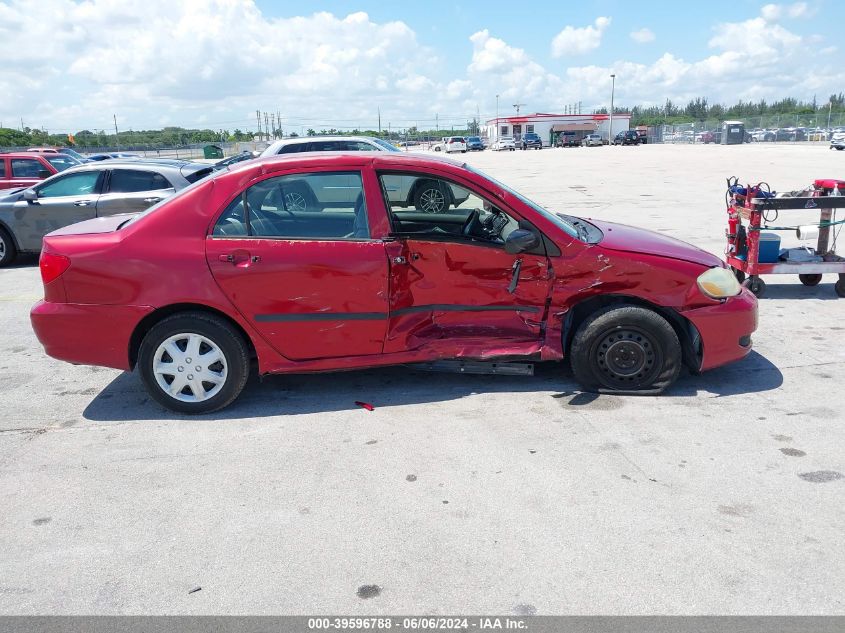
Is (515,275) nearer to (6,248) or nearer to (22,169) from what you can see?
(6,248)

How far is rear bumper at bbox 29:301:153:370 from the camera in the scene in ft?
14.9

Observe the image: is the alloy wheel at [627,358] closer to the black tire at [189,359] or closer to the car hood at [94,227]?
the black tire at [189,359]

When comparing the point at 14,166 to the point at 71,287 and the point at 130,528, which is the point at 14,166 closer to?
the point at 71,287

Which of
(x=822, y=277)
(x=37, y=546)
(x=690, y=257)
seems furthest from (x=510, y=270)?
(x=822, y=277)

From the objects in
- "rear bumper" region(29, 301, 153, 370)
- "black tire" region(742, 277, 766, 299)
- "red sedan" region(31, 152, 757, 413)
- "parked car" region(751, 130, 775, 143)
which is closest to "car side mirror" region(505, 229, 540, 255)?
"red sedan" region(31, 152, 757, 413)

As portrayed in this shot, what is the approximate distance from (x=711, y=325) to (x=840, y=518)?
167 centimetres

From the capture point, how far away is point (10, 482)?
3.88 m

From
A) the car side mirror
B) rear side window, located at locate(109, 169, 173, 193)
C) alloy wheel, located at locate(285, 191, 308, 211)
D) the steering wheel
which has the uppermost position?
rear side window, located at locate(109, 169, 173, 193)

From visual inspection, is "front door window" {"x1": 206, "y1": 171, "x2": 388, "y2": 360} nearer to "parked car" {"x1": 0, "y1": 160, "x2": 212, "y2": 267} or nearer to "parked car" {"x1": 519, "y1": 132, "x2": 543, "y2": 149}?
"parked car" {"x1": 0, "y1": 160, "x2": 212, "y2": 267}

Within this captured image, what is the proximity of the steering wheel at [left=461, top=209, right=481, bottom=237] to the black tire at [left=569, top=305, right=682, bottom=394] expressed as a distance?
1.01 meters

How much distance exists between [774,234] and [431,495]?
586cm

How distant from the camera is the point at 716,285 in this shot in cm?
469

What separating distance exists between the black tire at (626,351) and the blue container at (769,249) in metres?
3.52

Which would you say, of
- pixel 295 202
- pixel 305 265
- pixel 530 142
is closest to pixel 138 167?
pixel 295 202
